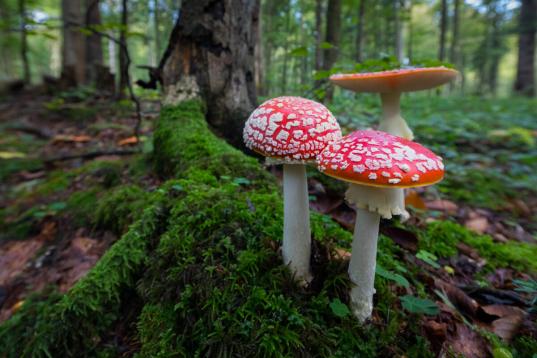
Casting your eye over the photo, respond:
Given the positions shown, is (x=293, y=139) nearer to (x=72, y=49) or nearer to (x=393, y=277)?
(x=393, y=277)

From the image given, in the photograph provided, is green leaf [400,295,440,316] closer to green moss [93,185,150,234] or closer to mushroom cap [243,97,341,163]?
mushroom cap [243,97,341,163]

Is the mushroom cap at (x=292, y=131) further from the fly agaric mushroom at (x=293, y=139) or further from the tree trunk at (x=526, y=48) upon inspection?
the tree trunk at (x=526, y=48)

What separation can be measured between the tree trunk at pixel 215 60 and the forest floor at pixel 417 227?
1016mm

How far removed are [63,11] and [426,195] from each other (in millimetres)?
12437

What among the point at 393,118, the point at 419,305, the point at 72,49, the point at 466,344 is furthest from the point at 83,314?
the point at 72,49

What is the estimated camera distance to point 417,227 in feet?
10.6

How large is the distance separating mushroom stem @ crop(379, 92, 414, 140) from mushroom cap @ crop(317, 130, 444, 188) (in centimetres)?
171

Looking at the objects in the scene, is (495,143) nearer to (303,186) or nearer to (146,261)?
(303,186)

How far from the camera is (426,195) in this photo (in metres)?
4.68

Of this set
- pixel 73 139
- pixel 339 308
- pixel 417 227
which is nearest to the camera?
pixel 339 308

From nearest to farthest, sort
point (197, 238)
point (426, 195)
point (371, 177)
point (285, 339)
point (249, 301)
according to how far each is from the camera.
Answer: point (371, 177) < point (285, 339) < point (249, 301) < point (197, 238) < point (426, 195)

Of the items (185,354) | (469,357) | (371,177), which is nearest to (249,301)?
(185,354)

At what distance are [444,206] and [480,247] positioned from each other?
128 cm

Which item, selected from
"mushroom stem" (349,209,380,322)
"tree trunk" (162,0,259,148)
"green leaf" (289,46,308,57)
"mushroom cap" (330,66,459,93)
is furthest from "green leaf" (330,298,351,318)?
"green leaf" (289,46,308,57)
